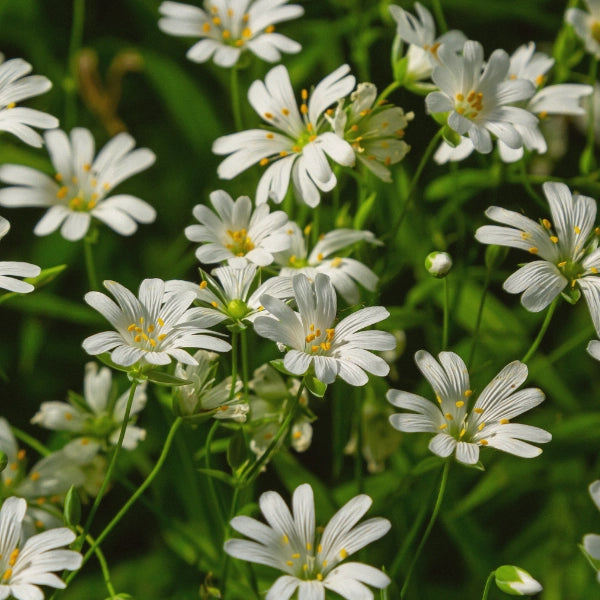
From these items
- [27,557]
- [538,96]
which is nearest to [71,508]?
[27,557]

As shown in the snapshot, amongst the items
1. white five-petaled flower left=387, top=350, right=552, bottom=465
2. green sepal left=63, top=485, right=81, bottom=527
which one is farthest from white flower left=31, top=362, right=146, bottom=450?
white five-petaled flower left=387, top=350, right=552, bottom=465

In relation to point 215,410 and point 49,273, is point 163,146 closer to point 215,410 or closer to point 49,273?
point 49,273

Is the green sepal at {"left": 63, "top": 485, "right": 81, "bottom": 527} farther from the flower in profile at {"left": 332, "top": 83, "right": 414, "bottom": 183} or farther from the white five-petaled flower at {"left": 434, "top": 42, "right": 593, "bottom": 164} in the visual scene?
the white five-petaled flower at {"left": 434, "top": 42, "right": 593, "bottom": 164}

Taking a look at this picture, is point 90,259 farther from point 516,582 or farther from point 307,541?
point 516,582

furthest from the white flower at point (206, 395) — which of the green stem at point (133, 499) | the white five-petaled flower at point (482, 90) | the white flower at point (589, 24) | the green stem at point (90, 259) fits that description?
the white flower at point (589, 24)

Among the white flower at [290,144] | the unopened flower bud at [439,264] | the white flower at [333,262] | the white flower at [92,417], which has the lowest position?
the white flower at [92,417]

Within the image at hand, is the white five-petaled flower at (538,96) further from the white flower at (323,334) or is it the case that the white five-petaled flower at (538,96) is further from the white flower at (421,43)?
the white flower at (323,334)
